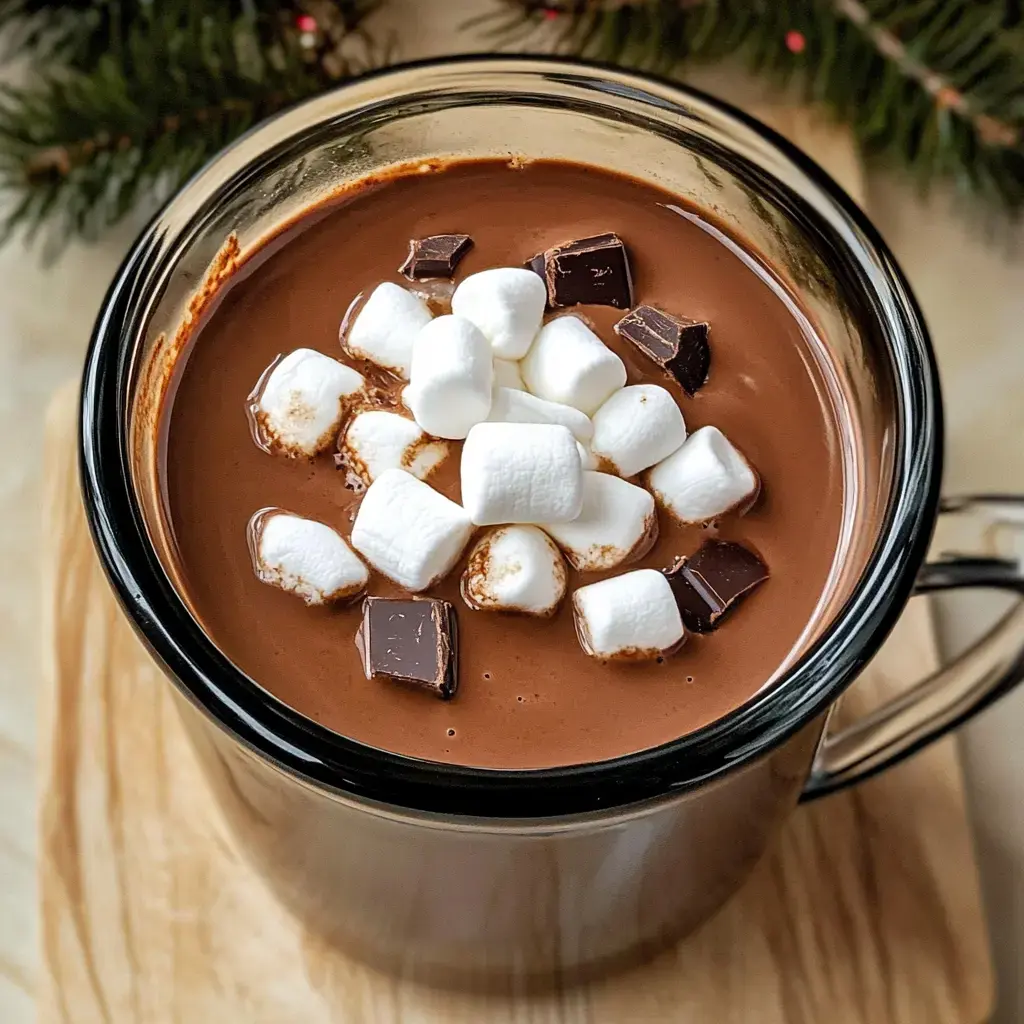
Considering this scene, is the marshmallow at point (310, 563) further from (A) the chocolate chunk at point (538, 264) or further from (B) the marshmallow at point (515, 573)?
(A) the chocolate chunk at point (538, 264)

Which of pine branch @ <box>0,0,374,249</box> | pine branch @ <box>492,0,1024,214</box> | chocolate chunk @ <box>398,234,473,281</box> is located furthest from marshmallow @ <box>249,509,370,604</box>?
pine branch @ <box>492,0,1024,214</box>

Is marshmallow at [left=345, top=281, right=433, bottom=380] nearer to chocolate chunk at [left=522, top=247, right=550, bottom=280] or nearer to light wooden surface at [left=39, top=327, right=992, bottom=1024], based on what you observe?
chocolate chunk at [left=522, top=247, right=550, bottom=280]

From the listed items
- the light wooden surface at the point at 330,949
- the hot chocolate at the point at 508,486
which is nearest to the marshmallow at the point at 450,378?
the hot chocolate at the point at 508,486

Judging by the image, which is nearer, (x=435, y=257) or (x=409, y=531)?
(x=409, y=531)

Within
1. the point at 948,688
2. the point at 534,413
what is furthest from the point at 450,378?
the point at 948,688

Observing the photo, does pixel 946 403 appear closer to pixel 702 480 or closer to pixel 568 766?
pixel 702 480

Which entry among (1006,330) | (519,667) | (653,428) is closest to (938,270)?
(1006,330)

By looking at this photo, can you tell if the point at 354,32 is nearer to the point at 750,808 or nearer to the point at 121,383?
the point at 121,383
